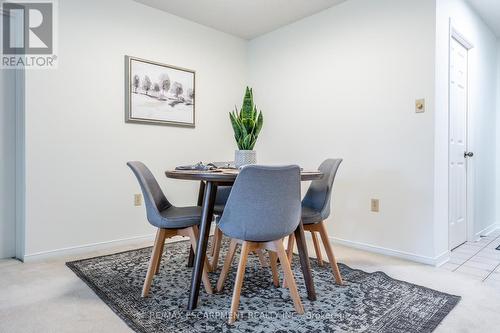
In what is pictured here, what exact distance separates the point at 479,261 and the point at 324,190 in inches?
61.2

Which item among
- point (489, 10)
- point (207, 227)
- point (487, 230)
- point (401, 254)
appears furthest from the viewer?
point (487, 230)

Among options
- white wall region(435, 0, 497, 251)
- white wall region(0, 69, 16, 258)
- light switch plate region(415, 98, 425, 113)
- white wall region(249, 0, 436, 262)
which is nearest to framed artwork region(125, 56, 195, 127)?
white wall region(0, 69, 16, 258)

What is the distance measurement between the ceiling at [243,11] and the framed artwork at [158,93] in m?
0.58

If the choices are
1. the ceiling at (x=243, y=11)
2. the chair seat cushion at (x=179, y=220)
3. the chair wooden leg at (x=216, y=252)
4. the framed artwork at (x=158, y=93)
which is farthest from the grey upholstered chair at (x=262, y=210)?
the ceiling at (x=243, y=11)

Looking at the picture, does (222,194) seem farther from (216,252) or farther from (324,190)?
(324,190)

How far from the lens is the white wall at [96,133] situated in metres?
2.56

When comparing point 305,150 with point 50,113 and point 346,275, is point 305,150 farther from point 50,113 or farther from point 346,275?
point 50,113

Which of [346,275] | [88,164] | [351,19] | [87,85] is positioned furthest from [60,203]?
[351,19]

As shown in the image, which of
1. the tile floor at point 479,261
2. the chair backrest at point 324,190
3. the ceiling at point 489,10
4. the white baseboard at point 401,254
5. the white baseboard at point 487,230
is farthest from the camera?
the white baseboard at point 487,230

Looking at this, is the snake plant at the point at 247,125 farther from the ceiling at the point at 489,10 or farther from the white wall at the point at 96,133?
the ceiling at the point at 489,10

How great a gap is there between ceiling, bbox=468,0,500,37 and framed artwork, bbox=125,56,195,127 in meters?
2.88

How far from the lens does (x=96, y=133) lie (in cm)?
285

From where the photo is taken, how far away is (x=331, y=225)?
10.4 feet

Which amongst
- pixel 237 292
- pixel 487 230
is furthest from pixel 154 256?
pixel 487 230
